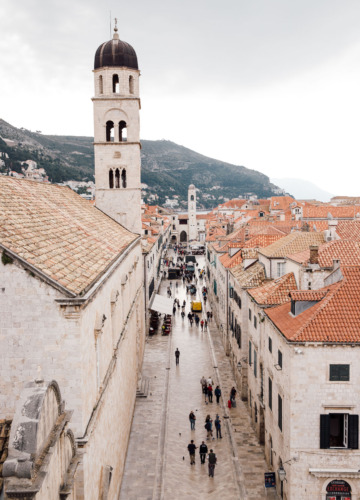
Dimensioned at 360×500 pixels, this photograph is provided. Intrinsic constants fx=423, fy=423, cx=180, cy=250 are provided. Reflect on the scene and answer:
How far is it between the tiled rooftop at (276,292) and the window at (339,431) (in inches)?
246

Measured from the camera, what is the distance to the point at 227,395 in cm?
2647

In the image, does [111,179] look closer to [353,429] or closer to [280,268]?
[280,268]

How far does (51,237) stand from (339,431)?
12.0 m

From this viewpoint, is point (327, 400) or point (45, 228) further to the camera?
point (327, 400)

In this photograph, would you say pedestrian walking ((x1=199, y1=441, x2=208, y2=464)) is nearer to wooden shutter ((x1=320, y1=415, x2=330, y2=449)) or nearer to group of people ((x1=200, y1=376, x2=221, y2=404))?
wooden shutter ((x1=320, y1=415, x2=330, y2=449))

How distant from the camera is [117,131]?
30469mm

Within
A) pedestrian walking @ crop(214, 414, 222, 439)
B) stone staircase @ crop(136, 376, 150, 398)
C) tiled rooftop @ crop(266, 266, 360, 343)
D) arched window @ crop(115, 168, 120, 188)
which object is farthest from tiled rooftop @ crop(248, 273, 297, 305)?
arched window @ crop(115, 168, 120, 188)

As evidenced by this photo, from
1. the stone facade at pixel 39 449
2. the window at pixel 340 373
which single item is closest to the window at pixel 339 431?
the window at pixel 340 373

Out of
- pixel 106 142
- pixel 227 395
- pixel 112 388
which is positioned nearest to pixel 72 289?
pixel 112 388

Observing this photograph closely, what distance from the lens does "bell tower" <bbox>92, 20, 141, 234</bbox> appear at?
2948 cm

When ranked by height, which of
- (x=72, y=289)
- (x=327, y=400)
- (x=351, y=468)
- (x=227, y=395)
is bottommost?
(x=227, y=395)

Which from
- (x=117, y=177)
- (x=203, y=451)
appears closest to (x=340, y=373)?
(x=203, y=451)

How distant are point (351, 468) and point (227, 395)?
12.2 m

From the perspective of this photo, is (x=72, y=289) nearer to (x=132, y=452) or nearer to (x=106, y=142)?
(x=132, y=452)
